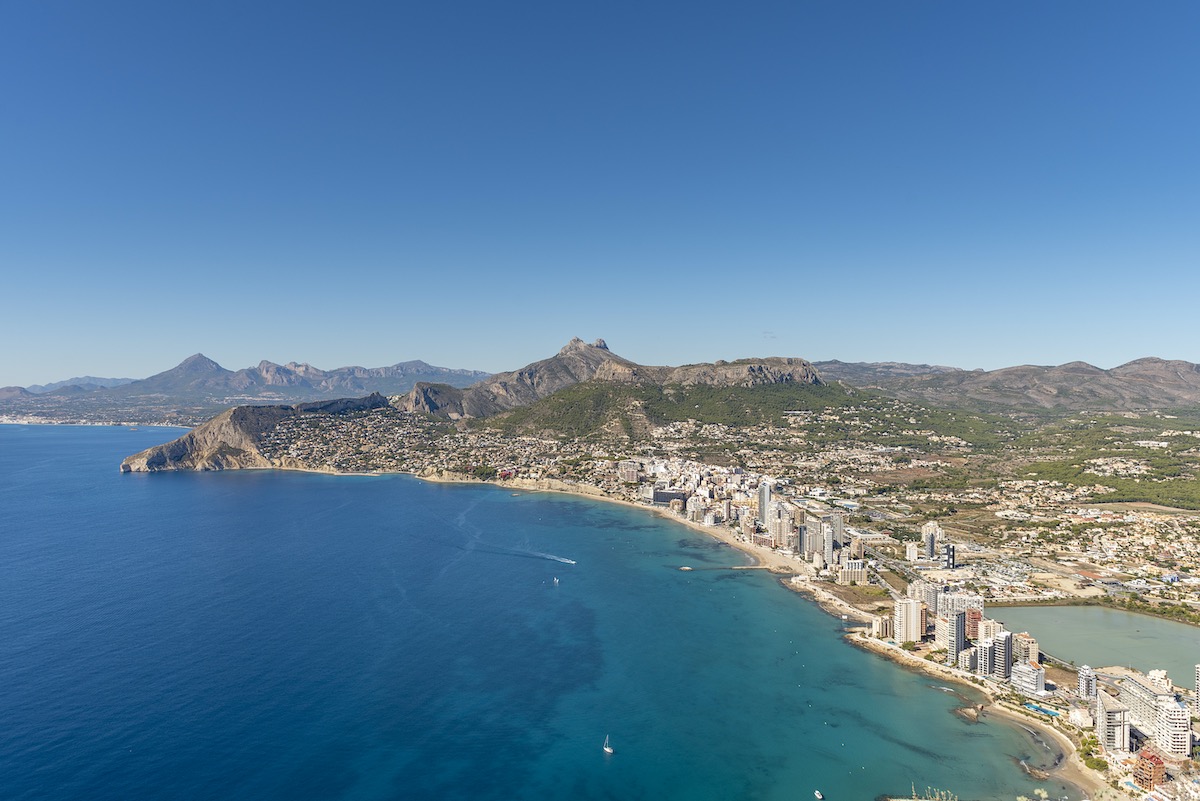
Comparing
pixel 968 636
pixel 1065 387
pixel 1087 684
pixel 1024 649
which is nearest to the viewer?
pixel 1087 684

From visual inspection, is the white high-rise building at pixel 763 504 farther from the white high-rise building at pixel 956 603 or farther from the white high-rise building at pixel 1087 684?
the white high-rise building at pixel 1087 684

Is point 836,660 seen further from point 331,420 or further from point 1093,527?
point 331,420

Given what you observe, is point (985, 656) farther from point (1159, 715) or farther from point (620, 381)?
point (620, 381)

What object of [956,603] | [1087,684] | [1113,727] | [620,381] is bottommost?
[1113,727]

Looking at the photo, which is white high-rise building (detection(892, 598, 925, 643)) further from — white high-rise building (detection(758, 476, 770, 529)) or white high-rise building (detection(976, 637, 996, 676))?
white high-rise building (detection(758, 476, 770, 529))

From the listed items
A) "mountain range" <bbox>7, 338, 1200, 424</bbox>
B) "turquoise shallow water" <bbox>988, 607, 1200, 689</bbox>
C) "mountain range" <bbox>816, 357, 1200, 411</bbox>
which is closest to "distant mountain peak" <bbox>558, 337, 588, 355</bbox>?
"mountain range" <bbox>7, 338, 1200, 424</bbox>

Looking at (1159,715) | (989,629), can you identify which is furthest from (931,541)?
(1159,715)
